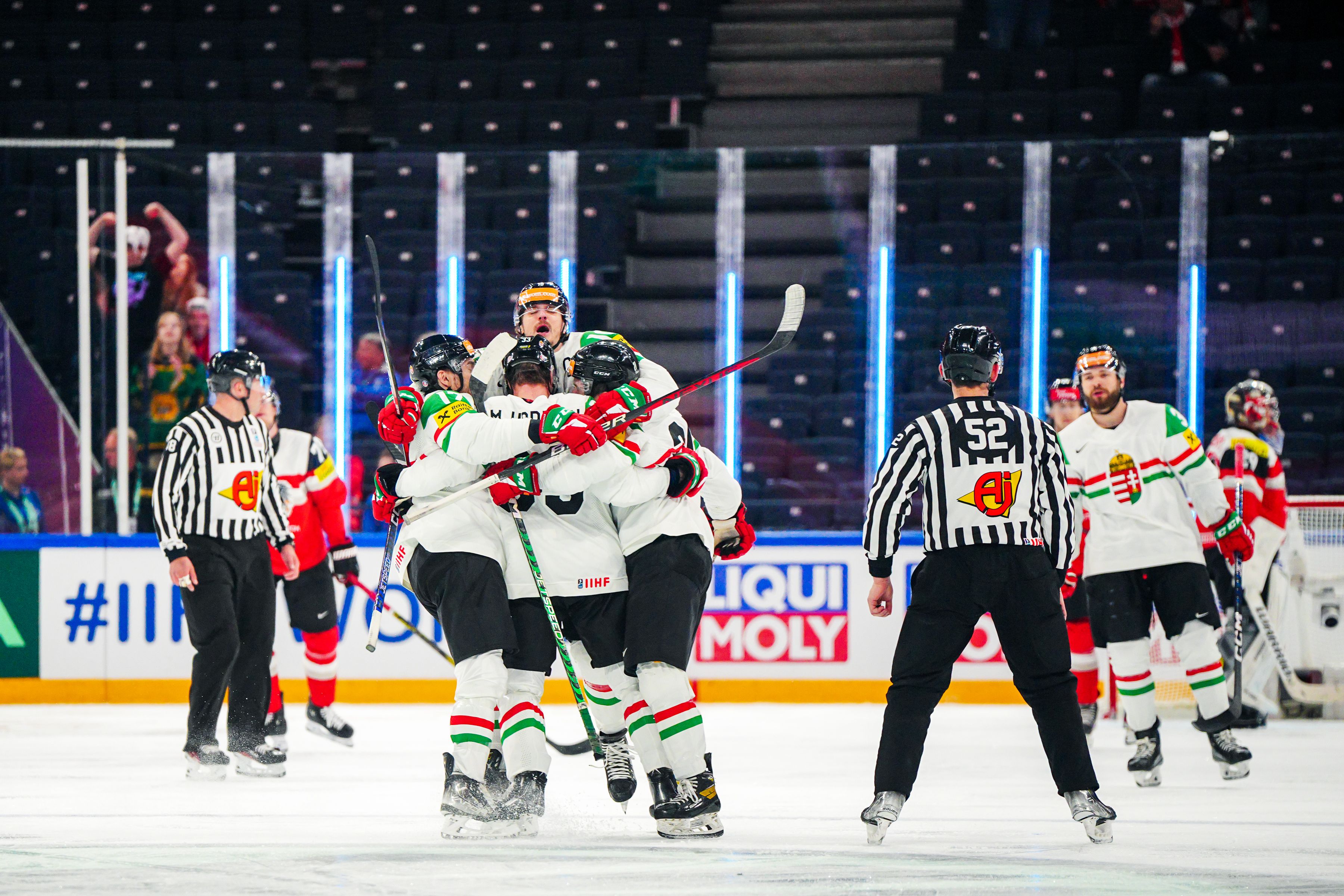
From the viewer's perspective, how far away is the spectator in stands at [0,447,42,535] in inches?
300

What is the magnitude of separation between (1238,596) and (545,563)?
2.99m

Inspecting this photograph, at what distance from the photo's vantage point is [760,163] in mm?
8031

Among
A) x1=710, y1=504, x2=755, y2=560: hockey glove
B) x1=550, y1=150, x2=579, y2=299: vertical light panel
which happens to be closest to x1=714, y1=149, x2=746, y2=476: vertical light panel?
x1=550, y1=150, x2=579, y2=299: vertical light panel

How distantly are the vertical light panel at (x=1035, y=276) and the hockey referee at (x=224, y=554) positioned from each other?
12.2ft

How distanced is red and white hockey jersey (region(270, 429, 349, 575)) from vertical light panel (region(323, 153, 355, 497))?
1616 mm

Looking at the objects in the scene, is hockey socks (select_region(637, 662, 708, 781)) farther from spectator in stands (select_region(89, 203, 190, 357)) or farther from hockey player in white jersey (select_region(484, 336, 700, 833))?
spectator in stands (select_region(89, 203, 190, 357))

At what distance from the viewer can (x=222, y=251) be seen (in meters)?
7.97

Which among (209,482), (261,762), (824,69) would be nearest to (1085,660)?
(261,762)

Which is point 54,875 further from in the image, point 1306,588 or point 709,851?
point 1306,588

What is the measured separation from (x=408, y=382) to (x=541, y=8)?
512 centimetres

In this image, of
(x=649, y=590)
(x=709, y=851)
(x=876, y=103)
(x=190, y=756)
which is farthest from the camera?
(x=876, y=103)

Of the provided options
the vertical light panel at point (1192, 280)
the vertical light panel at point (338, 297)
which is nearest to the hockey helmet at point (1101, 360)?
the vertical light panel at point (1192, 280)

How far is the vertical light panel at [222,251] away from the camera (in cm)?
789

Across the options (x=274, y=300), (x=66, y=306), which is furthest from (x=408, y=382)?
(x=66, y=306)
